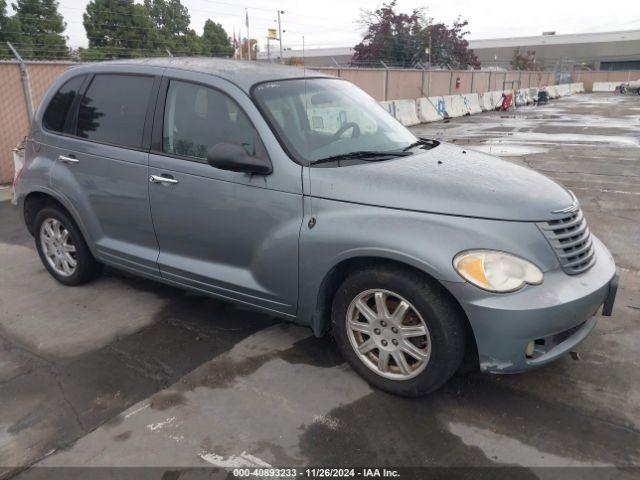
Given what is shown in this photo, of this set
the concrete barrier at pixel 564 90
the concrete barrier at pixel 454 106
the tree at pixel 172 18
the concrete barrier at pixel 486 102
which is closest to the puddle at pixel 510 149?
the concrete barrier at pixel 454 106

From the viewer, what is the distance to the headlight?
2.65 m

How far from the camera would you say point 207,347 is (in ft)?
12.0

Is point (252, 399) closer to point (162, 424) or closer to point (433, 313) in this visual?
point (162, 424)

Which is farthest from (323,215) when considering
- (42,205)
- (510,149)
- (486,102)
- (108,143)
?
(486,102)

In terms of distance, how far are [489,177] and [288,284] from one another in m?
1.41

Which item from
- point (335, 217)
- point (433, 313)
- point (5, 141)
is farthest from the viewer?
point (5, 141)

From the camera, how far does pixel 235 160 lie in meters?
3.15

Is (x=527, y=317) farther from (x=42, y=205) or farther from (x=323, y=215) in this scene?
(x=42, y=205)

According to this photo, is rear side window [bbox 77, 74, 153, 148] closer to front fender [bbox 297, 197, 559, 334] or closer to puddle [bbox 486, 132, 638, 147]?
front fender [bbox 297, 197, 559, 334]

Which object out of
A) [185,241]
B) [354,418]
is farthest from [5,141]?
[354,418]

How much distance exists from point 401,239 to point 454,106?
883 inches

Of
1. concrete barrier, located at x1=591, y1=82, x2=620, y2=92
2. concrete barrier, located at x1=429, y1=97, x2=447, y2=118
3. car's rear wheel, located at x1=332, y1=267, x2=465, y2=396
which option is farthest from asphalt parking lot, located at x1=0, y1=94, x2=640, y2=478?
concrete barrier, located at x1=591, y1=82, x2=620, y2=92

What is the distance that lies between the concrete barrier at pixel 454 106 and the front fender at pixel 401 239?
21.0m

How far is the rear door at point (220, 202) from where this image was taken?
324cm
